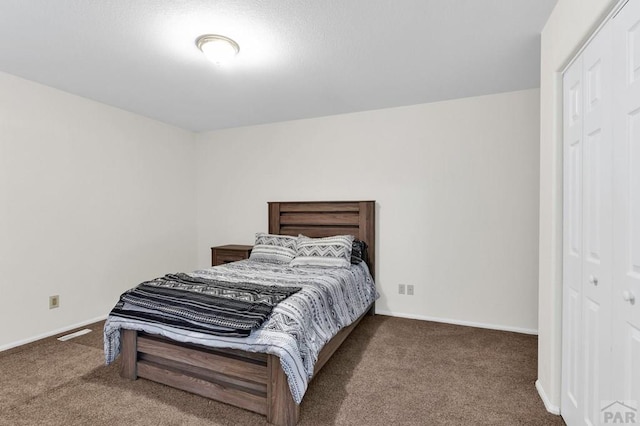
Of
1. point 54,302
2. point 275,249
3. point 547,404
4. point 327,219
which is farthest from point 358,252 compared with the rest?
point 54,302

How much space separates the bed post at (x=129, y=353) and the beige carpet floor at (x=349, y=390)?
0.06 metres

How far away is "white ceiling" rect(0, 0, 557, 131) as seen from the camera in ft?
6.17

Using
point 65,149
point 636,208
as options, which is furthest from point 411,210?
point 65,149

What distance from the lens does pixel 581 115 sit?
1610 millimetres

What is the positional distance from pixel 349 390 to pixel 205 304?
3.62 ft

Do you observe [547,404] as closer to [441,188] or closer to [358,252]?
[358,252]

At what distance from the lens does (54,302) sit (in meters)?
3.11

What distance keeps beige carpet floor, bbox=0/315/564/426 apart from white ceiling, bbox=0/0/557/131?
7.72 ft

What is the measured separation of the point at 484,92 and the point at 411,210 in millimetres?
1377

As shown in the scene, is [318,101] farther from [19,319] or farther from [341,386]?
[19,319]

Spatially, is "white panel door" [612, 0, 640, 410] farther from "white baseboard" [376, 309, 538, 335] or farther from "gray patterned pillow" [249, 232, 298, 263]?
"gray patterned pillow" [249, 232, 298, 263]

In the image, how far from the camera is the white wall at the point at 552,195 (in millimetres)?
1788

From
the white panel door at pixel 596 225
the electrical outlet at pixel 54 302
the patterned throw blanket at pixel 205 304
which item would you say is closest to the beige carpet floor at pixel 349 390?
the electrical outlet at pixel 54 302

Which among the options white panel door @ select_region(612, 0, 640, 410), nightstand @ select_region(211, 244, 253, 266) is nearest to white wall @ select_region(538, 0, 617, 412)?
white panel door @ select_region(612, 0, 640, 410)
